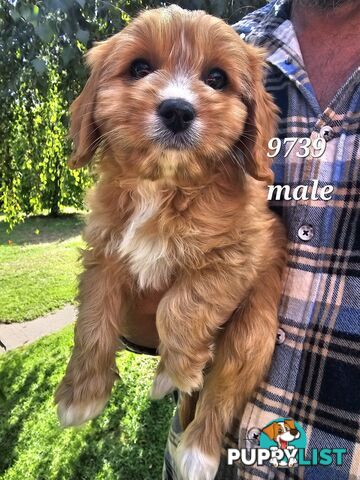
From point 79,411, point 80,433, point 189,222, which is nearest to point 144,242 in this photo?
point 189,222

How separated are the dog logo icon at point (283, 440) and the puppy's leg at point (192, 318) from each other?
330 mm

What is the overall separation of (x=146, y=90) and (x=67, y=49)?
6.18 feet

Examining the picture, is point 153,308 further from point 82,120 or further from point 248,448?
point 82,120

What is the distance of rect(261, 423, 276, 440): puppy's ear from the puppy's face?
791mm

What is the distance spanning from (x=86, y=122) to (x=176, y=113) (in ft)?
1.40

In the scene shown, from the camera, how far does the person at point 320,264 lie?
4.62ft

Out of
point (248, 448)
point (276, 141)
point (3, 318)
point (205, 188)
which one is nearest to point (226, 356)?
point (248, 448)

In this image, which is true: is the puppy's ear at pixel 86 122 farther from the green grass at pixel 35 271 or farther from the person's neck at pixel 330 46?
the green grass at pixel 35 271

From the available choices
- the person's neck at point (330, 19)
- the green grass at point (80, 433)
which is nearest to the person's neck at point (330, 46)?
the person's neck at point (330, 19)

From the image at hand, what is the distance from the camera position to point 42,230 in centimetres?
1600

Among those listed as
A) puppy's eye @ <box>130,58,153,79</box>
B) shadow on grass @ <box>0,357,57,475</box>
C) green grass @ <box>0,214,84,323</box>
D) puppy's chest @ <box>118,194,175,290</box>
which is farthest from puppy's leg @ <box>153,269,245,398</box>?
shadow on grass @ <box>0,357,57,475</box>

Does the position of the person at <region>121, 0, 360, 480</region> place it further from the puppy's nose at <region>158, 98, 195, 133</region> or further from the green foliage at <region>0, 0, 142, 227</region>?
the green foliage at <region>0, 0, 142, 227</region>

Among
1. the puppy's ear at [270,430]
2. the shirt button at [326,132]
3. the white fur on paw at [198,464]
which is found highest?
the shirt button at [326,132]

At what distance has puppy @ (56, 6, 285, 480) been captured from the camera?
160 cm
